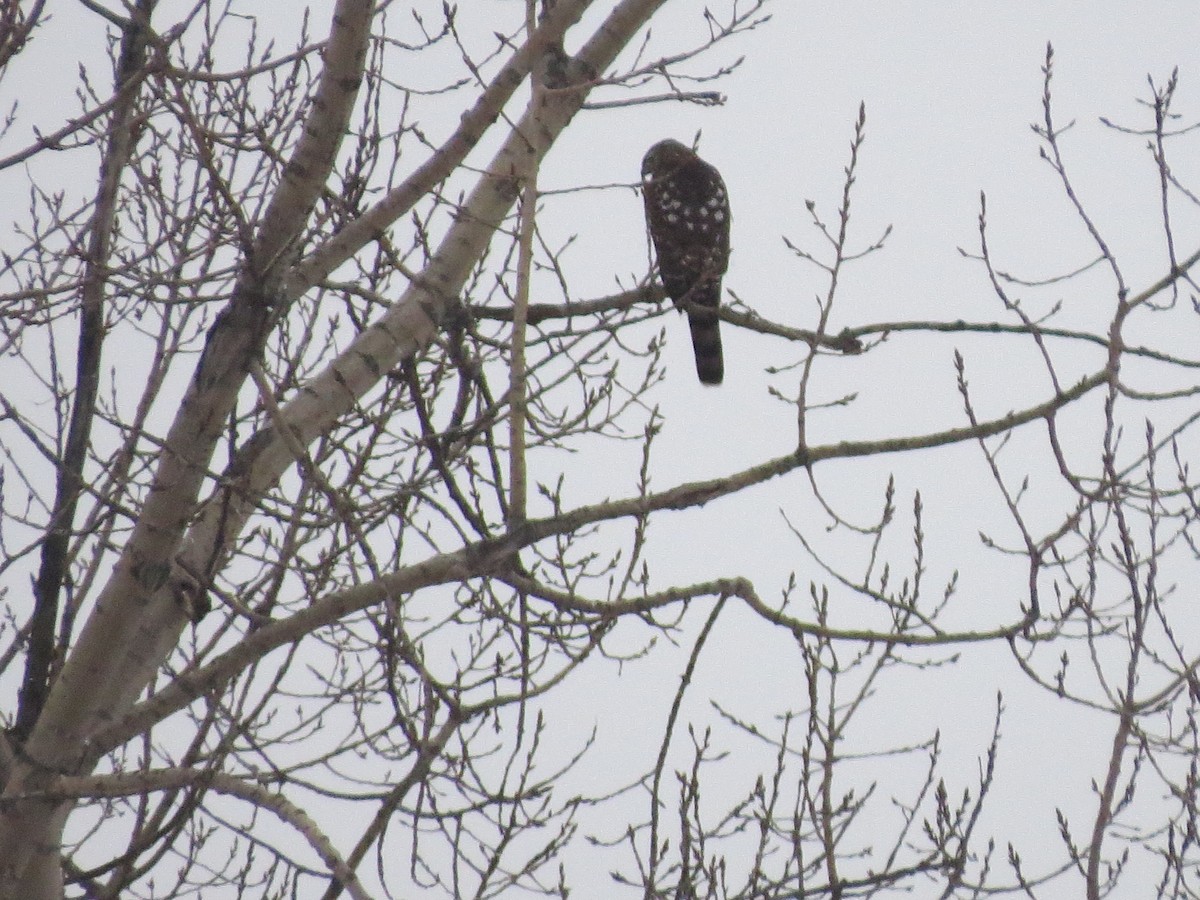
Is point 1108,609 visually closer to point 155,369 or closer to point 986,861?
point 986,861

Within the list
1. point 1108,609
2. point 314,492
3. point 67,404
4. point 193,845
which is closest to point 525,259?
point 314,492

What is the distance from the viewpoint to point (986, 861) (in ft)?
11.3

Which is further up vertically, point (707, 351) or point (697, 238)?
point (697, 238)

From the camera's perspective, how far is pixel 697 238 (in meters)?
6.48

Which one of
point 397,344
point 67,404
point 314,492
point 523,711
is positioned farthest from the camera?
point 67,404

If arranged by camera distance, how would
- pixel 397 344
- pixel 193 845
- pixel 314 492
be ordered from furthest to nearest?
pixel 193 845
pixel 314 492
pixel 397 344

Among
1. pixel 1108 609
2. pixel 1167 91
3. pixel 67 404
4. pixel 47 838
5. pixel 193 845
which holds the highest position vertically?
pixel 1167 91

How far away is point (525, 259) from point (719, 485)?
0.62 meters

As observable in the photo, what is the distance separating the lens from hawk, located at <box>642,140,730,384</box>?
621cm

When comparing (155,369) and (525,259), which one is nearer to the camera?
(525,259)

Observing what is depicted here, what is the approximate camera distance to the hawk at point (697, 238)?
621cm

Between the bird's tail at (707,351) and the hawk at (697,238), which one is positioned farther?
the bird's tail at (707,351)

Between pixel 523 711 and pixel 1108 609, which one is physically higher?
pixel 1108 609

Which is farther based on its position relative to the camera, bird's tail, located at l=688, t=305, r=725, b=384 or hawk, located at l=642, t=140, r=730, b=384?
bird's tail, located at l=688, t=305, r=725, b=384
